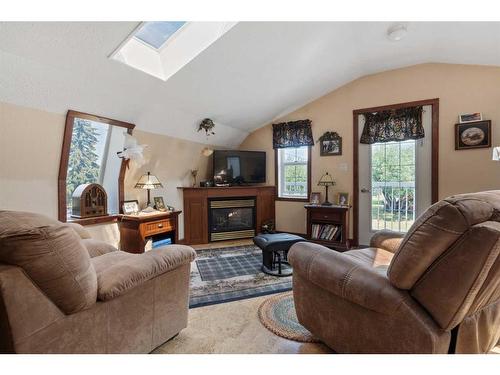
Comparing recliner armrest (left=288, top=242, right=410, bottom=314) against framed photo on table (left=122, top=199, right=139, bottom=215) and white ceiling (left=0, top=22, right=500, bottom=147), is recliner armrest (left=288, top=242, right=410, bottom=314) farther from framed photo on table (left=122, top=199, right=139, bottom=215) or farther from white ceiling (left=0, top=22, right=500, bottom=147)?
framed photo on table (left=122, top=199, right=139, bottom=215)

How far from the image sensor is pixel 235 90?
3.28 meters

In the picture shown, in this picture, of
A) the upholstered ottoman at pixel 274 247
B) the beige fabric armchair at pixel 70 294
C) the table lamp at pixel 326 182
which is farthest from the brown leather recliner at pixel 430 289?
the table lamp at pixel 326 182

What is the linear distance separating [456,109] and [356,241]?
2.19 metres

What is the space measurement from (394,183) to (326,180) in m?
0.96

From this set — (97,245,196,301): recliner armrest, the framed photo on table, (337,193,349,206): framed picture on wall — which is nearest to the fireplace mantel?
the framed photo on table

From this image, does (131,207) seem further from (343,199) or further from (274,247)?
(343,199)

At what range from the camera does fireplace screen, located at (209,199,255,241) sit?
427cm

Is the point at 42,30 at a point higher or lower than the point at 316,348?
higher

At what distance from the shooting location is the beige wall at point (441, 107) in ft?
10.2

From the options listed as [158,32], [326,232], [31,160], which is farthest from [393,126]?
[31,160]

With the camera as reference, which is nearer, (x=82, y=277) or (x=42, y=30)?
(x=82, y=277)

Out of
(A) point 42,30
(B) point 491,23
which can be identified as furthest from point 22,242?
(B) point 491,23

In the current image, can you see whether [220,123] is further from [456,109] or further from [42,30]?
[456,109]
